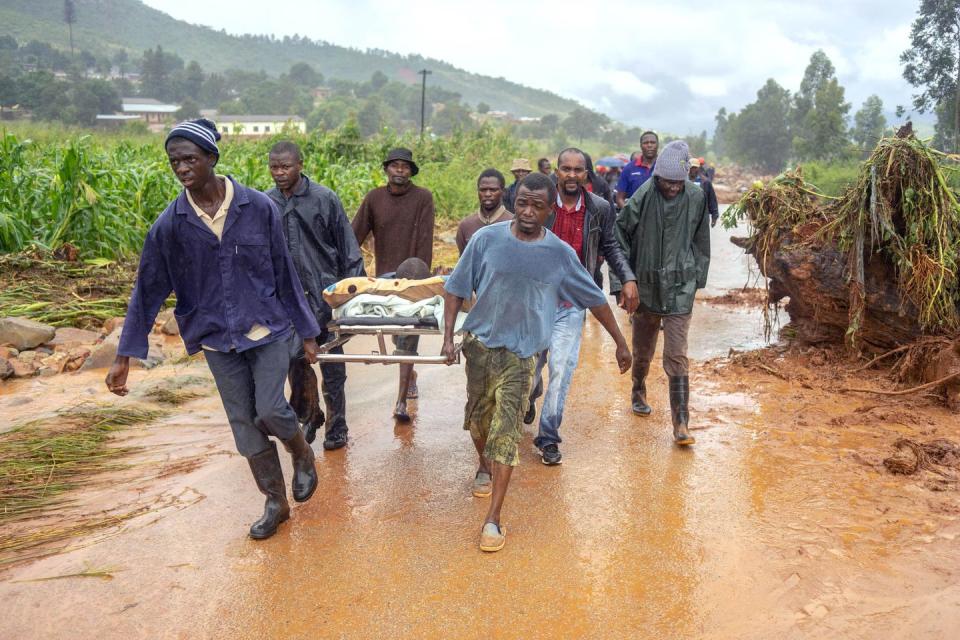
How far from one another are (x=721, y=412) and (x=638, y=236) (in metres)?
1.55

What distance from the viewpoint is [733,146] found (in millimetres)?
71750

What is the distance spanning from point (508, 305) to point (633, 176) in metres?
5.74

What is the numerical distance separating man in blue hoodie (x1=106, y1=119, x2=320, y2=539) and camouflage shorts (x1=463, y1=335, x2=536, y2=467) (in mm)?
931

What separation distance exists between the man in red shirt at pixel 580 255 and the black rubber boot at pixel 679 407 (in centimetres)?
61

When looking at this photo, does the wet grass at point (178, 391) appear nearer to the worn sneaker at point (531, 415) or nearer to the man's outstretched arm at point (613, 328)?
the worn sneaker at point (531, 415)

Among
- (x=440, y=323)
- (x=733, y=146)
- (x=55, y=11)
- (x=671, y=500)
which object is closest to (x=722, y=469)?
(x=671, y=500)

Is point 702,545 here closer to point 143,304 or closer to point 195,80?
point 143,304

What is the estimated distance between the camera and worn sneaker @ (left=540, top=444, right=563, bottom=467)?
4.86 metres

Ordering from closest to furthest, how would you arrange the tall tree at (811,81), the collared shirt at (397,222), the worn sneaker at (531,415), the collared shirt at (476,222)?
the collared shirt at (476,222)
the worn sneaker at (531,415)
the collared shirt at (397,222)
the tall tree at (811,81)

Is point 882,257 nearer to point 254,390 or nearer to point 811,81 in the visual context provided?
point 254,390

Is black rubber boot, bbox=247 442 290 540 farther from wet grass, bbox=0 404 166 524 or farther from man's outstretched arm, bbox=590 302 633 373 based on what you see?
man's outstretched arm, bbox=590 302 633 373

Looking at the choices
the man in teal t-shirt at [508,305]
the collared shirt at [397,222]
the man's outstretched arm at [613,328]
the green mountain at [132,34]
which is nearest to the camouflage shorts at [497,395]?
the man in teal t-shirt at [508,305]

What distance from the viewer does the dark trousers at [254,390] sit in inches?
149

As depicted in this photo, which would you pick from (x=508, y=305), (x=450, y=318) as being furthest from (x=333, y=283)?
(x=508, y=305)
